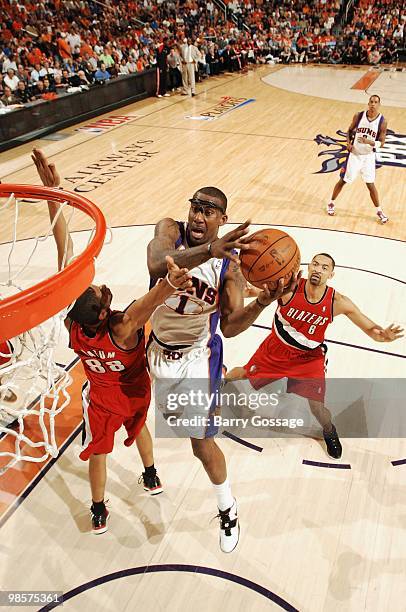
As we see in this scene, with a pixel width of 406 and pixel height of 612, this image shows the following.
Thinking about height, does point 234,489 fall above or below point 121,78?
below

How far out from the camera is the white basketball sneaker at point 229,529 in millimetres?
2771

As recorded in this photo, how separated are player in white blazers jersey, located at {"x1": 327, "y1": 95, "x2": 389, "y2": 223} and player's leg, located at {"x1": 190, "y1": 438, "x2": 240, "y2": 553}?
15.7 feet

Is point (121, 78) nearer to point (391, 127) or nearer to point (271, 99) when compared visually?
point (271, 99)

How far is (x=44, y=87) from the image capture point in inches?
434

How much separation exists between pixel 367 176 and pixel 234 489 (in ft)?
15.4

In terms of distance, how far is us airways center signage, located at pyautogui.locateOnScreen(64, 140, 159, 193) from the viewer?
26.3ft

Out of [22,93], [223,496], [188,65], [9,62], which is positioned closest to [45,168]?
[223,496]

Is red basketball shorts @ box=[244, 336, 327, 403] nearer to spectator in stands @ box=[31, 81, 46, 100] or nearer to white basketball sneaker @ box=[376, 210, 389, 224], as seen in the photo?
white basketball sneaker @ box=[376, 210, 389, 224]

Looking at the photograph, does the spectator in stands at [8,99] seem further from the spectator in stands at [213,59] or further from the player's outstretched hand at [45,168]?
the spectator in stands at [213,59]

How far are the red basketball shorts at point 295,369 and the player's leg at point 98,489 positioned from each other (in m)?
1.31

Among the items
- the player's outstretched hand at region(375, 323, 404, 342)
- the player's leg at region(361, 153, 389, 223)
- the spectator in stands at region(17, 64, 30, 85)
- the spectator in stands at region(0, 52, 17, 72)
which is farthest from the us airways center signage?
the player's outstretched hand at region(375, 323, 404, 342)

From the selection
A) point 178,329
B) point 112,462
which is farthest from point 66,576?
point 178,329

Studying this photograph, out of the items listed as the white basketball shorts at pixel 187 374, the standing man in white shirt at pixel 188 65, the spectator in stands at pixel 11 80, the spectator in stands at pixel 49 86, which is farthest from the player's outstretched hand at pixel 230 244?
the standing man in white shirt at pixel 188 65

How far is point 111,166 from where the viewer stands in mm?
8742
